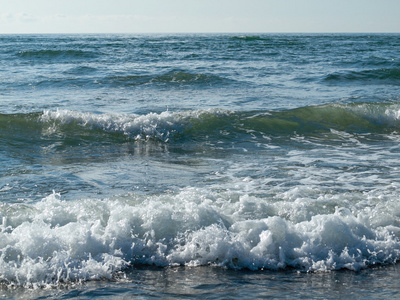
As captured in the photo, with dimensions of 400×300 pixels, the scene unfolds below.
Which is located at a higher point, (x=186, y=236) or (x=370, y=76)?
(x=370, y=76)

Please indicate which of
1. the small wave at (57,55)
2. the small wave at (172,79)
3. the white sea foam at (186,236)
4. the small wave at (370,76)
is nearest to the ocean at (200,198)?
the white sea foam at (186,236)

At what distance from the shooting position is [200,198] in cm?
464

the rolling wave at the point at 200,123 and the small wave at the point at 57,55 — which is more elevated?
the small wave at the point at 57,55

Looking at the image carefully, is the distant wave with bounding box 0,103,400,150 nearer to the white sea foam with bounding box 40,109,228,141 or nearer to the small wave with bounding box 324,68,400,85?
the white sea foam with bounding box 40,109,228,141

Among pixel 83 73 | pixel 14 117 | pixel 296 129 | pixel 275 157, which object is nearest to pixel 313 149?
pixel 275 157

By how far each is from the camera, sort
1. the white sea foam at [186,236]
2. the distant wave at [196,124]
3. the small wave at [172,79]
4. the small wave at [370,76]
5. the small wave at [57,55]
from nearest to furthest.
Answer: the white sea foam at [186,236] → the distant wave at [196,124] → the small wave at [172,79] → the small wave at [370,76] → the small wave at [57,55]

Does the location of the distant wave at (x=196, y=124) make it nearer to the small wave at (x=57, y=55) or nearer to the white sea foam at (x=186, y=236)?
the white sea foam at (x=186, y=236)

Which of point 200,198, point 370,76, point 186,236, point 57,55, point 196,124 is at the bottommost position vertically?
point 186,236

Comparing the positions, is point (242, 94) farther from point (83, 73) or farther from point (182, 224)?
point (182, 224)

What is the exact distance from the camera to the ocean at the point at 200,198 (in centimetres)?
332

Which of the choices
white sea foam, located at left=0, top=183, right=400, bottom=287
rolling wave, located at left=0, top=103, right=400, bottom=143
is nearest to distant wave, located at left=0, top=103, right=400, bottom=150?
rolling wave, located at left=0, top=103, right=400, bottom=143

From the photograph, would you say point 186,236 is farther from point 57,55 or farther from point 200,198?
point 57,55

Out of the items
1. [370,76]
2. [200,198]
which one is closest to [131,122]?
[200,198]

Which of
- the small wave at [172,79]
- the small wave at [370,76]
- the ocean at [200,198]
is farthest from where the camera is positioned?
the small wave at [370,76]
